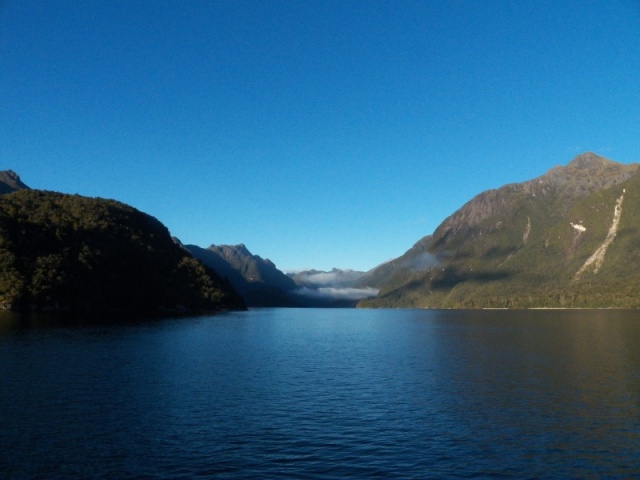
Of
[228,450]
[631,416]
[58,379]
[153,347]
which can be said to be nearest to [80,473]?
[228,450]

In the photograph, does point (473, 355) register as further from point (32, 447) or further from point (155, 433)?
point (32, 447)

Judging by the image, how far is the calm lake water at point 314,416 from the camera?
1217 inches

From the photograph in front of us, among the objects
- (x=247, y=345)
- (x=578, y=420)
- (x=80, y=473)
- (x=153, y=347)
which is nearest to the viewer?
(x=80, y=473)

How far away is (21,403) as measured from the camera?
4456 cm

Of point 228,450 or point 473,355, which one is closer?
point 228,450

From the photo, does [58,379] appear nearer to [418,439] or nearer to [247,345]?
[418,439]

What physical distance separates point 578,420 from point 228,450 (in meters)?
30.3

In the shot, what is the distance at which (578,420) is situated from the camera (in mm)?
42375

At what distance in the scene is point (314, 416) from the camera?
42938 mm

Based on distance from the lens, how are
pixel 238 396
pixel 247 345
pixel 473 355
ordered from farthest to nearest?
1. pixel 247 345
2. pixel 473 355
3. pixel 238 396

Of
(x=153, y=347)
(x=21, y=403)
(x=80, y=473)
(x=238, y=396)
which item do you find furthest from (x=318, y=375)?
(x=153, y=347)

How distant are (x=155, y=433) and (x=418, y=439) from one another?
2010cm

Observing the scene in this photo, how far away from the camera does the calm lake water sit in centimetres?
3091

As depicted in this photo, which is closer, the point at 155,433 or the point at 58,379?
the point at 155,433
